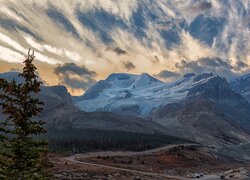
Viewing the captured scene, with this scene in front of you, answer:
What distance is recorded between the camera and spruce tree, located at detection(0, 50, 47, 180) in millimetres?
20062

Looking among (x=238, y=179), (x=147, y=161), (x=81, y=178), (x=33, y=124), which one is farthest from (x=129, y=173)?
(x=33, y=124)

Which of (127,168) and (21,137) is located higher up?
(21,137)

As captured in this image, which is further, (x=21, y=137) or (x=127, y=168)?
(x=127, y=168)

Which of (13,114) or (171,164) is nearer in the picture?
(13,114)

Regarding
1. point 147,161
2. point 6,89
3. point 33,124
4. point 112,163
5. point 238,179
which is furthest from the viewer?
point 147,161

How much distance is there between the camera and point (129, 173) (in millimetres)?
132500

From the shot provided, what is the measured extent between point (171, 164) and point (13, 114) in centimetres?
17336

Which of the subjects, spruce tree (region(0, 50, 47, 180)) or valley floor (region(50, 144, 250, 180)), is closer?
spruce tree (region(0, 50, 47, 180))

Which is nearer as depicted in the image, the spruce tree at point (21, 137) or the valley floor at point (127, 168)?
the spruce tree at point (21, 137)

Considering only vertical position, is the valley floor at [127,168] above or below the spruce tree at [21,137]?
below

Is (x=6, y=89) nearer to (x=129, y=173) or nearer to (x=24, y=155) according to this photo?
(x=24, y=155)

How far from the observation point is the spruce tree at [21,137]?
20.1 meters

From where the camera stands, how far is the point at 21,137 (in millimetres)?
20703

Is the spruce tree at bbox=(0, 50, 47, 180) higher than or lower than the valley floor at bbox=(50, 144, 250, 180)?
higher
